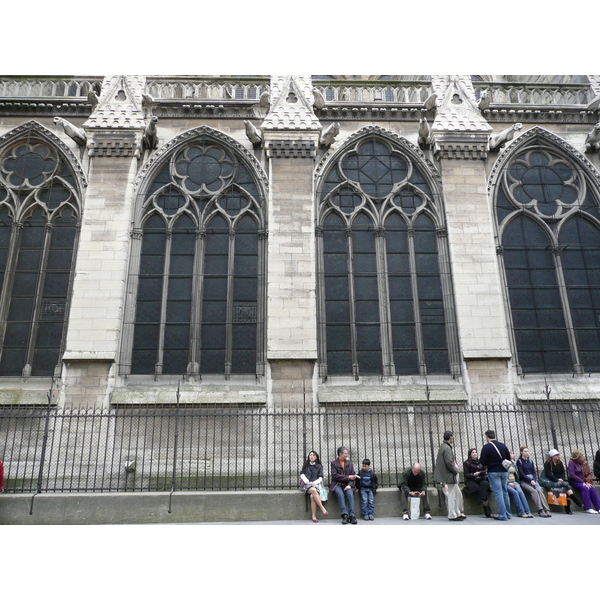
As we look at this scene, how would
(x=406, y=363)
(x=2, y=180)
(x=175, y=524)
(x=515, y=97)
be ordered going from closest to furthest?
1. (x=175, y=524)
2. (x=406, y=363)
3. (x=2, y=180)
4. (x=515, y=97)

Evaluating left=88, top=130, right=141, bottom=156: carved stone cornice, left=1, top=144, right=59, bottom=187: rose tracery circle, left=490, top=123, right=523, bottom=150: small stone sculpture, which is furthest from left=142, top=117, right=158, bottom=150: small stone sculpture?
left=490, top=123, right=523, bottom=150: small stone sculpture

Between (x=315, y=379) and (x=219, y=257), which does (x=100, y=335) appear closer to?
(x=219, y=257)

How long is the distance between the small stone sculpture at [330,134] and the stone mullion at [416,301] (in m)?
3.20

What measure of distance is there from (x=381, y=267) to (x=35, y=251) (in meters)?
8.94

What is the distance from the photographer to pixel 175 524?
324 inches

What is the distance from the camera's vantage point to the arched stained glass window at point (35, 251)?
473 inches

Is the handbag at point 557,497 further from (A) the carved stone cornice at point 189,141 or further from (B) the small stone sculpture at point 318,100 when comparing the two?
(B) the small stone sculpture at point 318,100

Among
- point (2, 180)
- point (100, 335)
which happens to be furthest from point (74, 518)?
point (2, 180)

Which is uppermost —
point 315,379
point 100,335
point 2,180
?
point 2,180

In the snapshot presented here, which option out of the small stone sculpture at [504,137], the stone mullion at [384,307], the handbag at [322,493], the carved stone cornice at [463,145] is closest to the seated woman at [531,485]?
the stone mullion at [384,307]

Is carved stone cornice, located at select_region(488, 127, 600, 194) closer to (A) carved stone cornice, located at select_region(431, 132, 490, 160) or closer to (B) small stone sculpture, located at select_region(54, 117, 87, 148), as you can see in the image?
(A) carved stone cornice, located at select_region(431, 132, 490, 160)

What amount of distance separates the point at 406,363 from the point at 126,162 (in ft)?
28.7

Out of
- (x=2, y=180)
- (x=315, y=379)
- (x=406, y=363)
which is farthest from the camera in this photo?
(x=2, y=180)

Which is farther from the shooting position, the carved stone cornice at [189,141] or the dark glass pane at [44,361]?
the carved stone cornice at [189,141]
